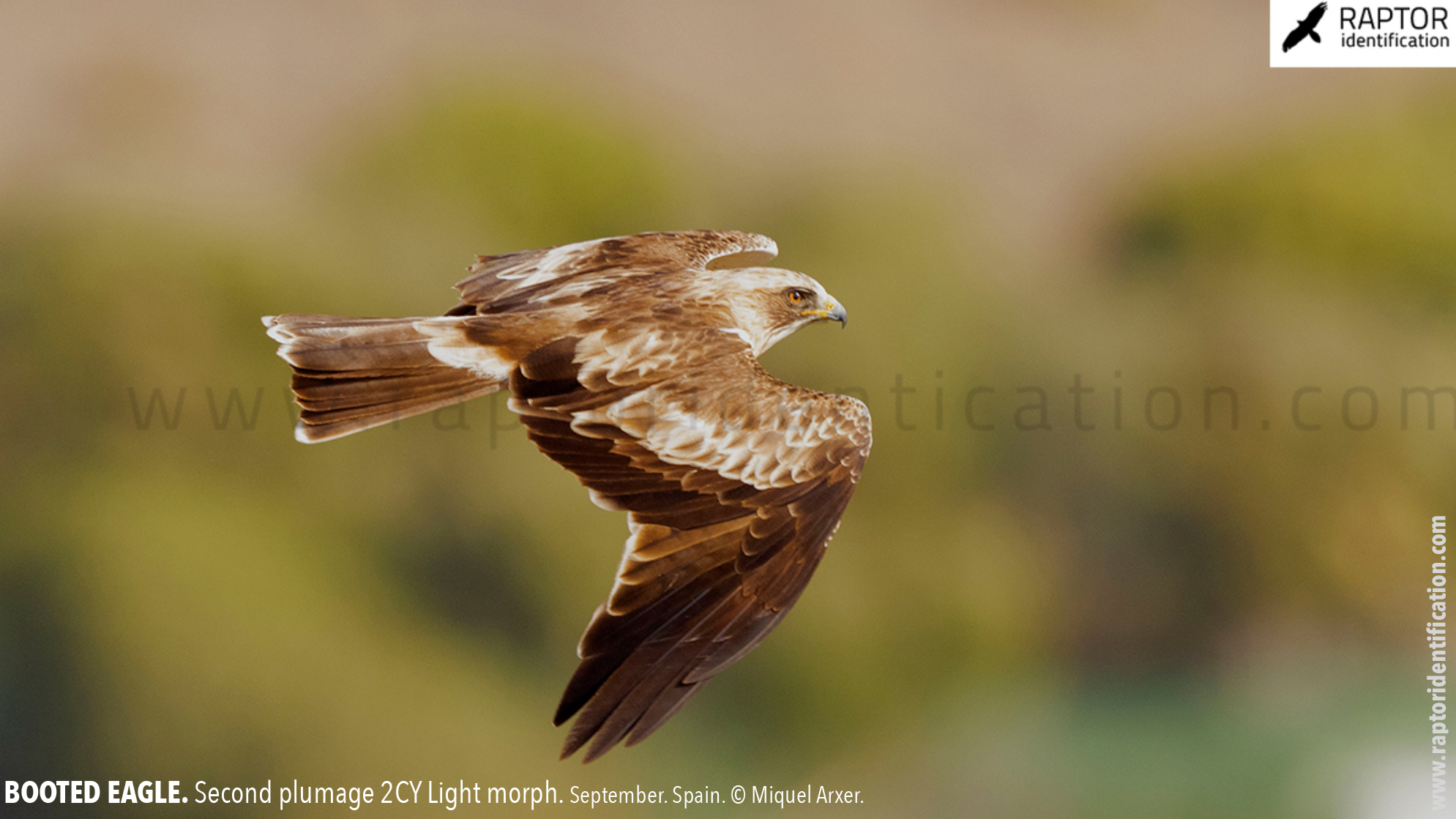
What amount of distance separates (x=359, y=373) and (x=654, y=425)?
422 millimetres

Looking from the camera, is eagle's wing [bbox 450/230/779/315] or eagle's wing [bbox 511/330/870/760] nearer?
eagle's wing [bbox 511/330/870/760]

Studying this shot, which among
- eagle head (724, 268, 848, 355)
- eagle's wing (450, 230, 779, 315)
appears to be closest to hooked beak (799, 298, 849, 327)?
eagle head (724, 268, 848, 355)

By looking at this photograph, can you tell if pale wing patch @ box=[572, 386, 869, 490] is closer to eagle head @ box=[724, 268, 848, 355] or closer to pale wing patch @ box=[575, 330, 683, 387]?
pale wing patch @ box=[575, 330, 683, 387]

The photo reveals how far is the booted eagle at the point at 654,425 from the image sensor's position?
1.12m

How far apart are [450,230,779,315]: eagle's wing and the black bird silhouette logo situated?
1240mm

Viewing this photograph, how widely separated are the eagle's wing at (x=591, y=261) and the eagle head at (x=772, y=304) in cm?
13

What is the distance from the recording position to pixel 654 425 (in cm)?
121

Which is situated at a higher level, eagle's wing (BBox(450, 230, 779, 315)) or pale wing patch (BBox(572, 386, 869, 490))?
eagle's wing (BBox(450, 230, 779, 315))

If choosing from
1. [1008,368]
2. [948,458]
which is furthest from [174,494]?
[1008,368]

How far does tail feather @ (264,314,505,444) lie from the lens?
4.10 ft

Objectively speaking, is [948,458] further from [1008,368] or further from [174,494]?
[174,494]

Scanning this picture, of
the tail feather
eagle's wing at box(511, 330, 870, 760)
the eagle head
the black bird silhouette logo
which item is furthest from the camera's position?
the black bird silhouette logo

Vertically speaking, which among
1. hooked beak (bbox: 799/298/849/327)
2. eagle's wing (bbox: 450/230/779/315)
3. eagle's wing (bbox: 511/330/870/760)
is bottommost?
eagle's wing (bbox: 511/330/870/760)

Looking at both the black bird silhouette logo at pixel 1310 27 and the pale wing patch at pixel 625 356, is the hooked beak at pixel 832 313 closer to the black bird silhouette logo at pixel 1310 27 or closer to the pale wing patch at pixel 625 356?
the pale wing patch at pixel 625 356
